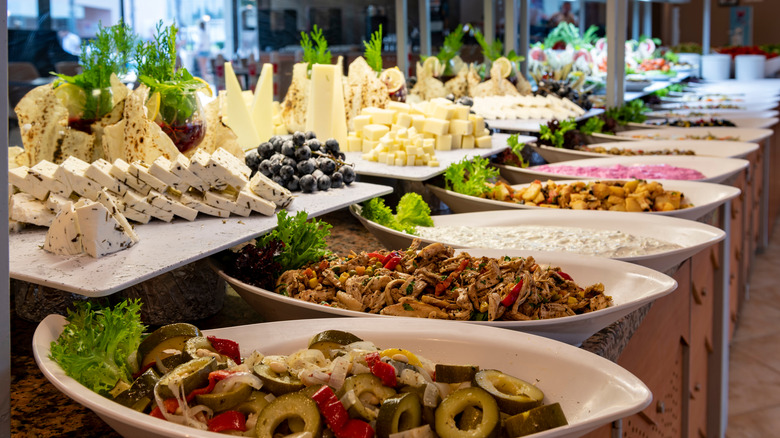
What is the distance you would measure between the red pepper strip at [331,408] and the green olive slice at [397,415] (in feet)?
0.13

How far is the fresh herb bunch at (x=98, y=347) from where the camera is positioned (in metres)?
0.90

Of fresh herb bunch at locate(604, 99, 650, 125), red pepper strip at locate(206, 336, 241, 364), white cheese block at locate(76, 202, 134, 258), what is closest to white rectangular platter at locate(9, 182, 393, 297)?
white cheese block at locate(76, 202, 134, 258)

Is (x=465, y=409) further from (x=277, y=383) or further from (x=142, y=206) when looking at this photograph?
(x=142, y=206)

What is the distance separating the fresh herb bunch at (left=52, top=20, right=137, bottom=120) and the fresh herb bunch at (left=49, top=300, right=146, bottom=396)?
2.86 feet

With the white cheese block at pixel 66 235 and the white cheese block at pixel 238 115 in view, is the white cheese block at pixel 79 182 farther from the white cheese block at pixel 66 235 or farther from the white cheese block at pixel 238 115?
the white cheese block at pixel 238 115

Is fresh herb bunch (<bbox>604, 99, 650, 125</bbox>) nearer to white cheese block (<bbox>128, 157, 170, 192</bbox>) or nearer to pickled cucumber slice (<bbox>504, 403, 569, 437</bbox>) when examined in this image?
white cheese block (<bbox>128, 157, 170, 192</bbox>)

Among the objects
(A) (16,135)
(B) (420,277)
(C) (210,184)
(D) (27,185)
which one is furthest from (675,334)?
(A) (16,135)

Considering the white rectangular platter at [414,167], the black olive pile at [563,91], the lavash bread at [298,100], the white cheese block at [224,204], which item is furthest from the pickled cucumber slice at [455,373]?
the black olive pile at [563,91]

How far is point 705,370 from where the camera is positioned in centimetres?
240

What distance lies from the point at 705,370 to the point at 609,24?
6.61 ft

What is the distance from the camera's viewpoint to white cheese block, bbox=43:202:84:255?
1.29 metres

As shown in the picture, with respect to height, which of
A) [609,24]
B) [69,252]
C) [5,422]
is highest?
[609,24]

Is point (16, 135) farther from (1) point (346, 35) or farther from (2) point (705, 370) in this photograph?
(2) point (705, 370)

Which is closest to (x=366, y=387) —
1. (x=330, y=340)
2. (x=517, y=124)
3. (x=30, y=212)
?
(x=330, y=340)
